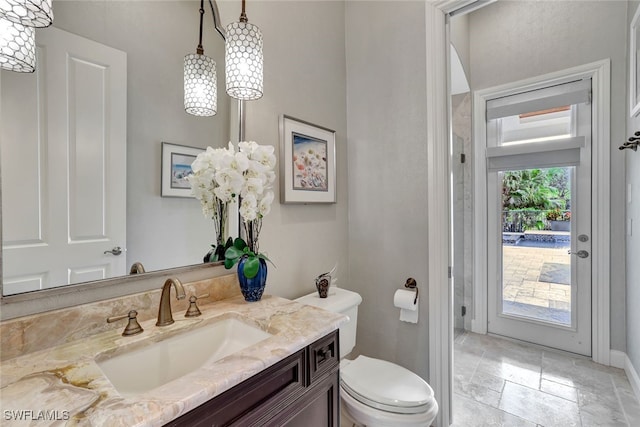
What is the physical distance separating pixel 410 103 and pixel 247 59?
97cm

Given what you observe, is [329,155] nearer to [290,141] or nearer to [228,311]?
[290,141]

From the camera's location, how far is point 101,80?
0.92 metres

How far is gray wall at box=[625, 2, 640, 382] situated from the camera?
184 centimetres

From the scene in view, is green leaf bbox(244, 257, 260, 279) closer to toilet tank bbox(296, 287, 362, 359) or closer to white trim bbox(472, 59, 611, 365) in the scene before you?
toilet tank bbox(296, 287, 362, 359)

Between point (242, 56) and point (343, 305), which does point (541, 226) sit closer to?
point (343, 305)

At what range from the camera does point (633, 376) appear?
6.46 ft

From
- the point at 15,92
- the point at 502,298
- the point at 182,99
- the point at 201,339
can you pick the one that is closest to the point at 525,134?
the point at 502,298

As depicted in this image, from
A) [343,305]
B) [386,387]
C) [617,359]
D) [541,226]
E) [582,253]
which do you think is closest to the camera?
[386,387]

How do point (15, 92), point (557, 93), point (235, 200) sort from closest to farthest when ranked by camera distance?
point (15, 92) < point (235, 200) < point (557, 93)

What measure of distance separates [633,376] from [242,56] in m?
3.16

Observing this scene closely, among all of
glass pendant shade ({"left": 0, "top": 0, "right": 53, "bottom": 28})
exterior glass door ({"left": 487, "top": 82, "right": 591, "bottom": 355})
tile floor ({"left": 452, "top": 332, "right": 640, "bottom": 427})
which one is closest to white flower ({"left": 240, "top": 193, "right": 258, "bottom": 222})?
glass pendant shade ({"left": 0, "top": 0, "right": 53, "bottom": 28})

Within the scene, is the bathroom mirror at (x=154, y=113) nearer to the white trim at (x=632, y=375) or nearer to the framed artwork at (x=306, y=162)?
the framed artwork at (x=306, y=162)

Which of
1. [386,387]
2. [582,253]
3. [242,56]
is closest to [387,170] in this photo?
[242,56]

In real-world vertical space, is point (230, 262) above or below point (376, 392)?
above
